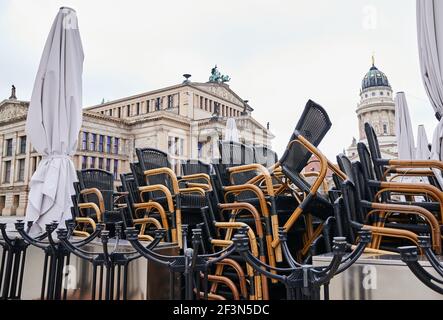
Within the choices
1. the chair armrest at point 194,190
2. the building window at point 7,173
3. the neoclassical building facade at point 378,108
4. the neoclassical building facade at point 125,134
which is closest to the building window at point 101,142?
the neoclassical building facade at point 125,134

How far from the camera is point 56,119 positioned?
147 inches

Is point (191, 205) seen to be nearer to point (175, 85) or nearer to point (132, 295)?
point (132, 295)

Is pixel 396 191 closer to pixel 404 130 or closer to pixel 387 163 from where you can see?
pixel 387 163

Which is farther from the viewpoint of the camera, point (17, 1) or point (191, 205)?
point (17, 1)

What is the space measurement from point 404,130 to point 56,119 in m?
6.20

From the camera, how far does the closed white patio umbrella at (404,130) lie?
6891 millimetres

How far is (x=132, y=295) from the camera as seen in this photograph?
6.47 ft

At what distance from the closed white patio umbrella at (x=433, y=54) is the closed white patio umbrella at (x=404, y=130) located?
12.8 feet

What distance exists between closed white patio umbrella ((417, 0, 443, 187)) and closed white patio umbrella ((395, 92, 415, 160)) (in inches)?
153

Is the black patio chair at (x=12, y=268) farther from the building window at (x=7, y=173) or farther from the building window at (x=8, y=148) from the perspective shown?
the building window at (x=7, y=173)

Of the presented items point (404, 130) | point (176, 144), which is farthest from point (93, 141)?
point (404, 130)

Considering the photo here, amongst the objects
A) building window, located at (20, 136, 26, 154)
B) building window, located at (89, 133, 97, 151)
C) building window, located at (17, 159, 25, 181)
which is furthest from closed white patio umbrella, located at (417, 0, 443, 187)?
building window, located at (17, 159, 25, 181)
